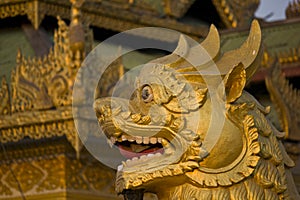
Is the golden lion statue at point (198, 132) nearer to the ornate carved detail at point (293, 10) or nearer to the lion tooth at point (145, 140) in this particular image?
the lion tooth at point (145, 140)

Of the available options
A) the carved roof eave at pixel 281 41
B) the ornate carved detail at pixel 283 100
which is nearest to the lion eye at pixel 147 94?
the ornate carved detail at pixel 283 100

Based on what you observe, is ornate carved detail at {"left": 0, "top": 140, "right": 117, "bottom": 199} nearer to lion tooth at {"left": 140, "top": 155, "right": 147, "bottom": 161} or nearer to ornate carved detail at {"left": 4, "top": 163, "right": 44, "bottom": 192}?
ornate carved detail at {"left": 4, "top": 163, "right": 44, "bottom": 192}

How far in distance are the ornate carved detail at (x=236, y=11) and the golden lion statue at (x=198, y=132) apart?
8.74 m

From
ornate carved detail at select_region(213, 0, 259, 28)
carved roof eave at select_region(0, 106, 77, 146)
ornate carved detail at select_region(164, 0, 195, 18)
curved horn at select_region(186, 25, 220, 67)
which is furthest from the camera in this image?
ornate carved detail at select_region(213, 0, 259, 28)

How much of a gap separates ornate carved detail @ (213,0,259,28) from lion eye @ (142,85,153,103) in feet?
28.9

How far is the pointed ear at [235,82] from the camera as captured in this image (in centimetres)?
457

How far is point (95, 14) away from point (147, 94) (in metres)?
6.79

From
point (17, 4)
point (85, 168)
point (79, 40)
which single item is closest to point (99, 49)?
point (79, 40)

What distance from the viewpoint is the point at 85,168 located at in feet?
32.3

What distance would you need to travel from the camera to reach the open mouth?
4.62m

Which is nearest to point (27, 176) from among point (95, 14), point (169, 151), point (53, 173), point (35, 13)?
point (53, 173)

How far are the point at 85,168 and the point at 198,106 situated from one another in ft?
17.5

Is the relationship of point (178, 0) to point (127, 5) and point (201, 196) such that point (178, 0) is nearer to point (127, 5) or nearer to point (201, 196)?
point (127, 5)

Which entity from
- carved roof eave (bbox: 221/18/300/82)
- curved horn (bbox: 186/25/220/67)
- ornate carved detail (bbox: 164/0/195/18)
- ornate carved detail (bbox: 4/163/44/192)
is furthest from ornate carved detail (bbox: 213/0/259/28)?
curved horn (bbox: 186/25/220/67)
